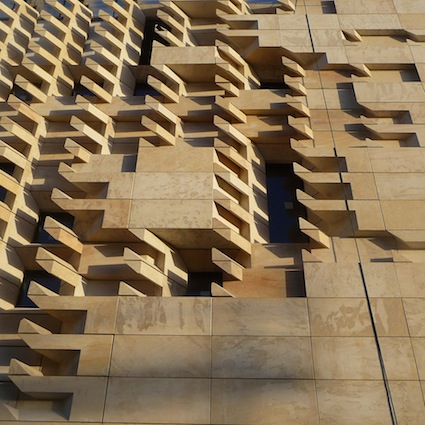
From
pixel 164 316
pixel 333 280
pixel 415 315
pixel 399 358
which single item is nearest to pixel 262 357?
pixel 164 316

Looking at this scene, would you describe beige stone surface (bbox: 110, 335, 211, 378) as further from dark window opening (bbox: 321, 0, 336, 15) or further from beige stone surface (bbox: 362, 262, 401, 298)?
dark window opening (bbox: 321, 0, 336, 15)

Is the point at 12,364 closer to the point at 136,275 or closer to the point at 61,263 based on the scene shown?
the point at 61,263

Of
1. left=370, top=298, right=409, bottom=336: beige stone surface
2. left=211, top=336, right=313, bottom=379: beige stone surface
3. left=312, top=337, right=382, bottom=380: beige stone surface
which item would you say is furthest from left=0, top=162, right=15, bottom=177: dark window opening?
left=370, top=298, right=409, bottom=336: beige stone surface

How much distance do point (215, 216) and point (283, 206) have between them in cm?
373

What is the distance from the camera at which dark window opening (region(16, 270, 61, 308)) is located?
1429 centimetres

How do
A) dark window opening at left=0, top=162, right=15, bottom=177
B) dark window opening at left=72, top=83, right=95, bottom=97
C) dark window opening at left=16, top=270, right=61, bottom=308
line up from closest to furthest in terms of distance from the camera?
dark window opening at left=16, top=270, right=61, bottom=308
dark window opening at left=0, top=162, right=15, bottom=177
dark window opening at left=72, top=83, right=95, bottom=97

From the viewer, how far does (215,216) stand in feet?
45.6

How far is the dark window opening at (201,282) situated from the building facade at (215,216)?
8 cm

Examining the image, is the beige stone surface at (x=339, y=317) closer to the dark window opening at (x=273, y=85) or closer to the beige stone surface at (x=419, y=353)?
the beige stone surface at (x=419, y=353)

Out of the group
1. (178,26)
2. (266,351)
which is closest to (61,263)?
(266,351)

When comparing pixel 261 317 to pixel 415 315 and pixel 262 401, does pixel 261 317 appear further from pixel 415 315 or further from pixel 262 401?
pixel 415 315

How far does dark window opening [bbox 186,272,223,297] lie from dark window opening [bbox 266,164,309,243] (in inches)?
99.4

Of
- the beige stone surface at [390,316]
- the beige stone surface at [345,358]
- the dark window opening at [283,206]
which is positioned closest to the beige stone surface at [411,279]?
Result: the beige stone surface at [390,316]

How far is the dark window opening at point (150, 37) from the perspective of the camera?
22.0 meters
